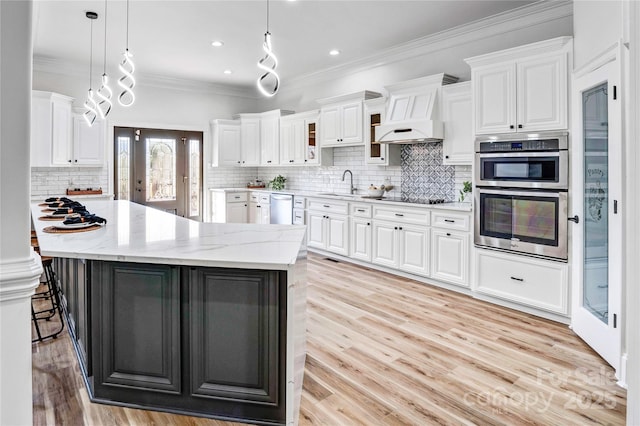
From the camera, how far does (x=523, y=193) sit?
3781mm

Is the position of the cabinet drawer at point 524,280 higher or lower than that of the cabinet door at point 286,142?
lower

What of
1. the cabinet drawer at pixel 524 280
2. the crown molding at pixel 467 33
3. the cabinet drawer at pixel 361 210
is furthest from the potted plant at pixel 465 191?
the crown molding at pixel 467 33

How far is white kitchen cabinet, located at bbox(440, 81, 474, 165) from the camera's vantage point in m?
4.53

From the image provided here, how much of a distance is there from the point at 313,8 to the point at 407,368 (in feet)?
11.8

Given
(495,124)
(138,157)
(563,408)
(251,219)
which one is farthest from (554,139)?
(138,157)

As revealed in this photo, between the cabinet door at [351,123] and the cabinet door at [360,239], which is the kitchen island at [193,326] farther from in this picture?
the cabinet door at [351,123]

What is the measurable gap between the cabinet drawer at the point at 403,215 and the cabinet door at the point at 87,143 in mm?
4562

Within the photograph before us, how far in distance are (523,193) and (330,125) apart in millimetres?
3239

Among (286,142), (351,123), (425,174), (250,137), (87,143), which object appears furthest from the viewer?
(250,137)

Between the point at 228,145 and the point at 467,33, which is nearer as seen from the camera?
the point at 467,33

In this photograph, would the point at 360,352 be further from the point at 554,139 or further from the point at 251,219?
the point at 251,219

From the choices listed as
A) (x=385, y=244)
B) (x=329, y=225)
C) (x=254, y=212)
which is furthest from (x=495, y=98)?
(x=254, y=212)

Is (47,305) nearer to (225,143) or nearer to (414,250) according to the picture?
(414,250)

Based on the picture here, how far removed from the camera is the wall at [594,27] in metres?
2.65
